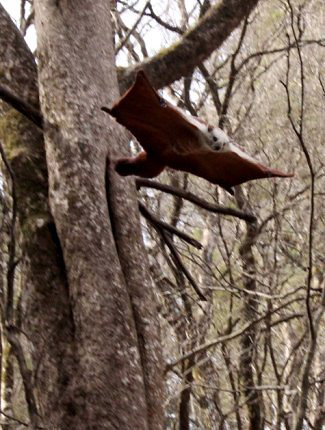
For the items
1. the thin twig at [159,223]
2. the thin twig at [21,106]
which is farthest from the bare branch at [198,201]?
the thin twig at [21,106]

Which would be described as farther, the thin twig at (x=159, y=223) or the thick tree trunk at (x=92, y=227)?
the thin twig at (x=159, y=223)

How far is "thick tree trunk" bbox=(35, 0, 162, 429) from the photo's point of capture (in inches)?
67.9

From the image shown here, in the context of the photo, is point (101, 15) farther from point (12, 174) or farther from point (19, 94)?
point (12, 174)

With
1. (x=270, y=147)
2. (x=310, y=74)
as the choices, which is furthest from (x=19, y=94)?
(x=310, y=74)

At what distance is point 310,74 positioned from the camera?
722cm

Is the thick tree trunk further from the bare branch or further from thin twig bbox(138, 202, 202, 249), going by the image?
thin twig bbox(138, 202, 202, 249)

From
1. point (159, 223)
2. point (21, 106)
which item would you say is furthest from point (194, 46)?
point (21, 106)

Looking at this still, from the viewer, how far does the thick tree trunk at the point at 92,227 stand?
1.72 metres

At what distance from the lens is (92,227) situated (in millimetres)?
1948

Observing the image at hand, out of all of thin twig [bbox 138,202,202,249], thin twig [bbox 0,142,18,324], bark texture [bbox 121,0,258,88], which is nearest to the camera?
thin twig [bbox 0,142,18,324]

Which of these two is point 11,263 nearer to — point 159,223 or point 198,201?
point 198,201

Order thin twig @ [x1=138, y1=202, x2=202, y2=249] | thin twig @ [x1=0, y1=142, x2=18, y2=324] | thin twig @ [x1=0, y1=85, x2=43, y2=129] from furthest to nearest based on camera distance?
1. thin twig @ [x1=138, y1=202, x2=202, y2=249]
2. thin twig @ [x1=0, y1=85, x2=43, y2=129]
3. thin twig @ [x1=0, y1=142, x2=18, y2=324]

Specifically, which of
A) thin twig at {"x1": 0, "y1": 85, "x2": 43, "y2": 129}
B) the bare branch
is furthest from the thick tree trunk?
the bare branch

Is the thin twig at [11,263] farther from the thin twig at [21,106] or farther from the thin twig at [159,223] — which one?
the thin twig at [159,223]
